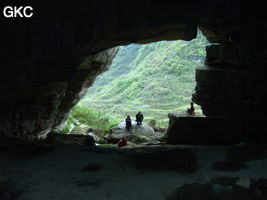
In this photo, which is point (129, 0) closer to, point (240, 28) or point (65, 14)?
point (65, 14)

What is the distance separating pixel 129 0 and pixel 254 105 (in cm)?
784

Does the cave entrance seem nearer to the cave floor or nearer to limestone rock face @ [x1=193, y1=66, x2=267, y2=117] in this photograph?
limestone rock face @ [x1=193, y1=66, x2=267, y2=117]

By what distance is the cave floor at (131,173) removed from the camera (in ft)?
26.4

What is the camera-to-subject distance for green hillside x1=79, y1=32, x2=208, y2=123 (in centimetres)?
7900

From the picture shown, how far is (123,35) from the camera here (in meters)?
12.5

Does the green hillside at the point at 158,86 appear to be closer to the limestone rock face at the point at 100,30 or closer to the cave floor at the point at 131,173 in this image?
the limestone rock face at the point at 100,30

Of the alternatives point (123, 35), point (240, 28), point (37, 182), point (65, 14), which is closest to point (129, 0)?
point (123, 35)

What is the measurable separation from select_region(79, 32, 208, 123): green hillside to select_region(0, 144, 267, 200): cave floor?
5567 cm

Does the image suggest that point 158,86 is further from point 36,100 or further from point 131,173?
point 131,173

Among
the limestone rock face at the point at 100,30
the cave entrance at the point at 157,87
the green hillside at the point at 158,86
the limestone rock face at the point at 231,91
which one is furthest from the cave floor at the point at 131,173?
the green hillside at the point at 158,86

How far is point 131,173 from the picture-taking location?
984 cm

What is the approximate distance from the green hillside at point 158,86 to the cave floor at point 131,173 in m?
55.7

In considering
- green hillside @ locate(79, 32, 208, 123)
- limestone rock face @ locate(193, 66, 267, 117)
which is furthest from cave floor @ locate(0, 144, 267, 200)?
green hillside @ locate(79, 32, 208, 123)

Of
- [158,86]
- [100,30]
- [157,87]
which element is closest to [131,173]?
[100,30]
